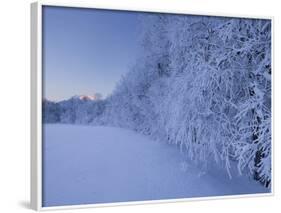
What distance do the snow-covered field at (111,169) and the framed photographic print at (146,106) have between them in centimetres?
1

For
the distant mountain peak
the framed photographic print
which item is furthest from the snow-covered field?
the distant mountain peak

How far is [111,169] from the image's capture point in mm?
8625

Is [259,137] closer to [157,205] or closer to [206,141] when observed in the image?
[206,141]

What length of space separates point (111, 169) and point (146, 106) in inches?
39.1

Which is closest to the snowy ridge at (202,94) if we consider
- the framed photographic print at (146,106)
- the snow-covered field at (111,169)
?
the framed photographic print at (146,106)

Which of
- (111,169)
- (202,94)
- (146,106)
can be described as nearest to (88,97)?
(146,106)

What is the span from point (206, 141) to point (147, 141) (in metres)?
0.90

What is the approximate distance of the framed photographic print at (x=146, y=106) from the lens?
27.4 feet

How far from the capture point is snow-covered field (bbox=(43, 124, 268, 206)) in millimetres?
8344

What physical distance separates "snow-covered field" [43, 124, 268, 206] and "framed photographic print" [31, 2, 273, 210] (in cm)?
1

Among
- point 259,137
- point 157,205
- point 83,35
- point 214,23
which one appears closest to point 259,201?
point 259,137

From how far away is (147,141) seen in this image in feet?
29.2

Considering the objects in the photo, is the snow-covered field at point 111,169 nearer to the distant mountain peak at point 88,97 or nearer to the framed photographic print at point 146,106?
the framed photographic print at point 146,106

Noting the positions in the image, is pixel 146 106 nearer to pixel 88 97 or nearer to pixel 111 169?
pixel 88 97
